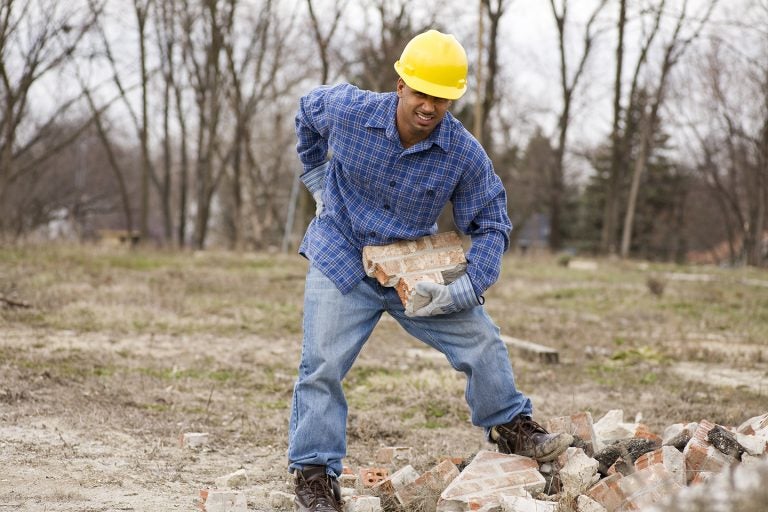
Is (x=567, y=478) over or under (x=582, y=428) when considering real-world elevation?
under

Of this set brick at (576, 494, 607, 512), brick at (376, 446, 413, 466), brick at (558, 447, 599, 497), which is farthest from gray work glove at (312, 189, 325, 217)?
brick at (576, 494, 607, 512)

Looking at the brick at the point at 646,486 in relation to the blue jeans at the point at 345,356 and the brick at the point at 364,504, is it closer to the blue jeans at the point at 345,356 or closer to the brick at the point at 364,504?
the blue jeans at the point at 345,356

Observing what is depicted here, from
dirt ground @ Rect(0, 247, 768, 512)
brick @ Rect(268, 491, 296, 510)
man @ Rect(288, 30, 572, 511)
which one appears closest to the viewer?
man @ Rect(288, 30, 572, 511)

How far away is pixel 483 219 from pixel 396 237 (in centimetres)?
38

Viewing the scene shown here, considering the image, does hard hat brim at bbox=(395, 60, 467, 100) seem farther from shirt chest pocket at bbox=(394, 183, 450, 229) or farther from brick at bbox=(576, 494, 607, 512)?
brick at bbox=(576, 494, 607, 512)

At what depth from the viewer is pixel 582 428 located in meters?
4.41

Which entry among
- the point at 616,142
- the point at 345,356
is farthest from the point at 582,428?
the point at 616,142

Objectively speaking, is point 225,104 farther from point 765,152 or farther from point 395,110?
point 395,110

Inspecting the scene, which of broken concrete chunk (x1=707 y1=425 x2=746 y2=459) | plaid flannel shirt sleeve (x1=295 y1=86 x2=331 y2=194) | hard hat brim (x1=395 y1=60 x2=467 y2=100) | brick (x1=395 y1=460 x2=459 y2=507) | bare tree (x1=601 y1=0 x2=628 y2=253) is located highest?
bare tree (x1=601 y1=0 x2=628 y2=253)

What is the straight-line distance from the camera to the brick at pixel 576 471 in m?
3.83

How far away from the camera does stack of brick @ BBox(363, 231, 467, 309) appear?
3.84m

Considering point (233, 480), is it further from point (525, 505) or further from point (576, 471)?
point (576, 471)

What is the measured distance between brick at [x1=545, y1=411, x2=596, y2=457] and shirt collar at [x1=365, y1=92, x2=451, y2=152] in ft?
4.88

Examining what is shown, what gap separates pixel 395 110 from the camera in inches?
152
